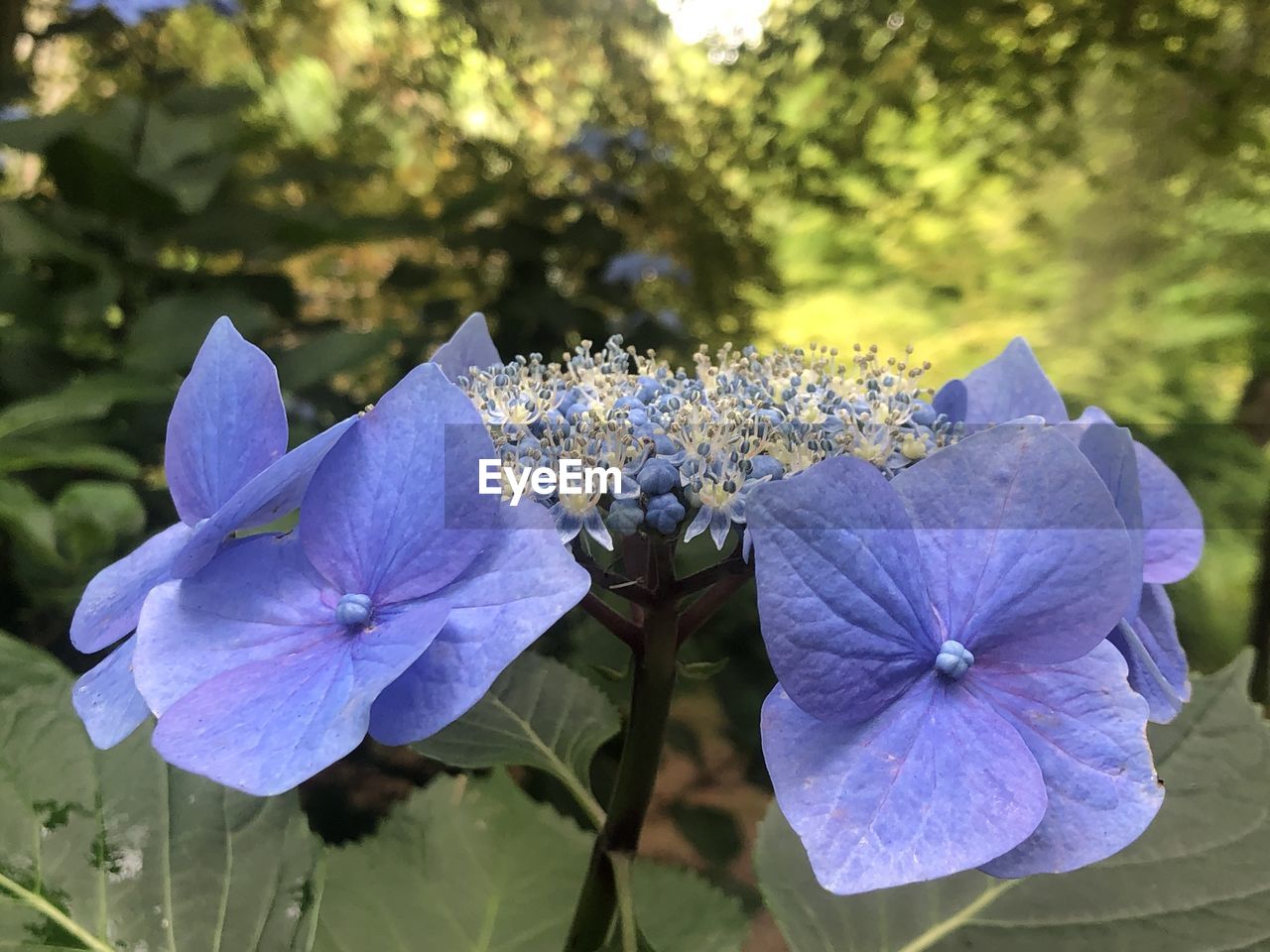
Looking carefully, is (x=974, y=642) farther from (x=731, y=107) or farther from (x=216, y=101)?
(x=216, y=101)

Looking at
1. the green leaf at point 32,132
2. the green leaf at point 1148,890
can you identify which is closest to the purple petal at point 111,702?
the green leaf at point 1148,890

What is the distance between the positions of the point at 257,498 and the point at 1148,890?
1.04 ft

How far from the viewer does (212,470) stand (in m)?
0.20

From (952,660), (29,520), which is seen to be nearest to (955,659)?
(952,660)

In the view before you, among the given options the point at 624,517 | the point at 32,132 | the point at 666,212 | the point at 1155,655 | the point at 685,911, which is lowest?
the point at 685,911

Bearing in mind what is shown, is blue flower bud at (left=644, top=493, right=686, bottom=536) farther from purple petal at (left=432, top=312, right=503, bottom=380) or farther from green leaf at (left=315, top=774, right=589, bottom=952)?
green leaf at (left=315, top=774, right=589, bottom=952)

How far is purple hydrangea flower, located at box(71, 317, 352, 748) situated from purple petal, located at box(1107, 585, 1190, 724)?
8.1 inches

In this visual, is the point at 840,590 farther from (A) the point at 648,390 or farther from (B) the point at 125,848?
(B) the point at 125,848

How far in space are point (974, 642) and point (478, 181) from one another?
0.65 metres

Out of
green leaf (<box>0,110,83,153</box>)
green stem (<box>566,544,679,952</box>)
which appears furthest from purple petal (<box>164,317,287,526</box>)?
green leaf (<box>0,110,83,153</box>)

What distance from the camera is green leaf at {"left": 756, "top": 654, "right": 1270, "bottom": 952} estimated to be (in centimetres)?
27

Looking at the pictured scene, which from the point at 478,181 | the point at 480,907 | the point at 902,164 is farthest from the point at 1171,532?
the point at 478,181

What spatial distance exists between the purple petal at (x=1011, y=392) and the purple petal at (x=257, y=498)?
0.21 m

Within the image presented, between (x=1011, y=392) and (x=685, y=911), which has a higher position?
(x=1011, y=392)
